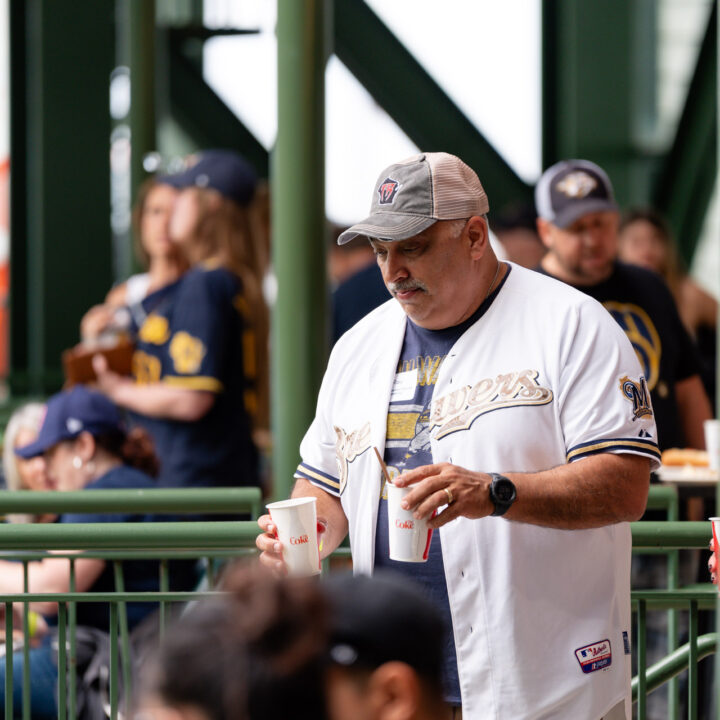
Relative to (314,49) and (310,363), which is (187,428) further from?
(314,49)

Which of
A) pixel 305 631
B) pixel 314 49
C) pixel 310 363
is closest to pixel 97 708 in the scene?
pixel 310 363

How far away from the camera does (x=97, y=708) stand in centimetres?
398

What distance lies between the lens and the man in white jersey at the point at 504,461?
2.75 meters

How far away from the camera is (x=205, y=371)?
554cm

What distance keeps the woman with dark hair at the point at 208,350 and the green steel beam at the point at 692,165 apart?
582 cm

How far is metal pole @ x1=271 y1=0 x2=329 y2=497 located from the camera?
434 centimetres

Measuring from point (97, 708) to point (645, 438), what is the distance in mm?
2063

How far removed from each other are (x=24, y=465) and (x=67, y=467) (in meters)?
0.26

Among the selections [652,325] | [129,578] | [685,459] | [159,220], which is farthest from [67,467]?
[685,459]

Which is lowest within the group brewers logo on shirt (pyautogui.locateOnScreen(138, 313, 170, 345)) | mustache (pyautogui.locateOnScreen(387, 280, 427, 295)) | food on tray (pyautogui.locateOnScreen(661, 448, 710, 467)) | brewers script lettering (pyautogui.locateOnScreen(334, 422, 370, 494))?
food on tray (pyautogui.locateOnScreen(661, 448, 710, 467))

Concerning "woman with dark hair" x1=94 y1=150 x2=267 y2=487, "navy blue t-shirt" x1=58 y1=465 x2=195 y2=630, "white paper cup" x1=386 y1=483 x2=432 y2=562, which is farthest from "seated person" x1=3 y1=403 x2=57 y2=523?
"white paper cup" x1=386 y1=483 x2=432 y2=562

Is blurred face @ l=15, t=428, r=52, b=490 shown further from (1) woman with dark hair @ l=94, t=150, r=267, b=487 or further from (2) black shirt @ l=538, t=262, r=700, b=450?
(2) black shirt @ l=538, t=262, r=700, b=450

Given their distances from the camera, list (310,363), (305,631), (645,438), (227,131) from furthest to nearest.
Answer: (227,131)
(310,363)
(645,438)
(305,631)

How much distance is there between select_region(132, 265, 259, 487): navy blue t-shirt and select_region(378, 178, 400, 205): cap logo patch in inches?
102
